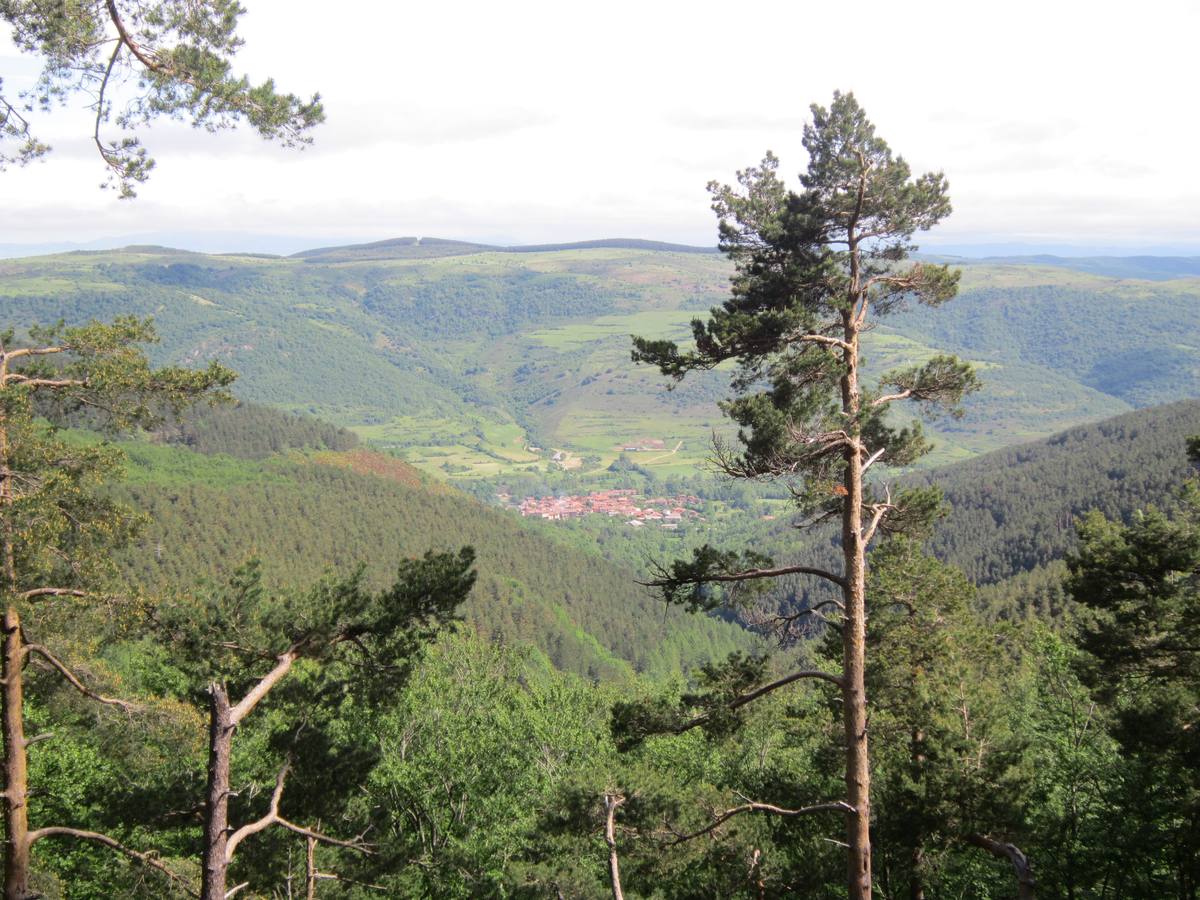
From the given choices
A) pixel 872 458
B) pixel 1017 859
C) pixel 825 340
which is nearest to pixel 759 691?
pixel 872 458

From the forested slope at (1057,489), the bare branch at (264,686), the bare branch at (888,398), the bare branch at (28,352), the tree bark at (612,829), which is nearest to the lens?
the bare branch at (264,686)

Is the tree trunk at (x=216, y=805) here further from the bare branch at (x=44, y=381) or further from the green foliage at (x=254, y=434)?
the green foliage at (x=254, y=434)

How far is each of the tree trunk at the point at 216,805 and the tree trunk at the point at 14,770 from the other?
11.7ft

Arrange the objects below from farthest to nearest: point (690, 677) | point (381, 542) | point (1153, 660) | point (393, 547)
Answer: point (381, 542) < point (393, 547) < point (690, 677) < point (1153, 660)

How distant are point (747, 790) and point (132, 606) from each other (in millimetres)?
13291

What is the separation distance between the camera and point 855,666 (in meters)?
10.3

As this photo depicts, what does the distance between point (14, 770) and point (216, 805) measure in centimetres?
401

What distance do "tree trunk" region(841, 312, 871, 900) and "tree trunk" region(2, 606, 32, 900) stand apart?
10546 mm

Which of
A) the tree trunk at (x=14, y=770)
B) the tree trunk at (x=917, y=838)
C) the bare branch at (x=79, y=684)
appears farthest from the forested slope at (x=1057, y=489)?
the tree trunk at (x=14, y=770)

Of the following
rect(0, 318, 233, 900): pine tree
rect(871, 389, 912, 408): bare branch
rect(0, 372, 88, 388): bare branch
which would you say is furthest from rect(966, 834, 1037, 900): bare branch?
rect(0, 372, 88, 388): bare branch

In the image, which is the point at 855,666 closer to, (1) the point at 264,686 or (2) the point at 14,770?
(1) the point at 264,686

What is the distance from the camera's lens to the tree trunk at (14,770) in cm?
1051

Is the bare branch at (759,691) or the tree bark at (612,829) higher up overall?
the bare branch at (759,691)

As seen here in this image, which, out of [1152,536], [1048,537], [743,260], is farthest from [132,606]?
[1048,537]
